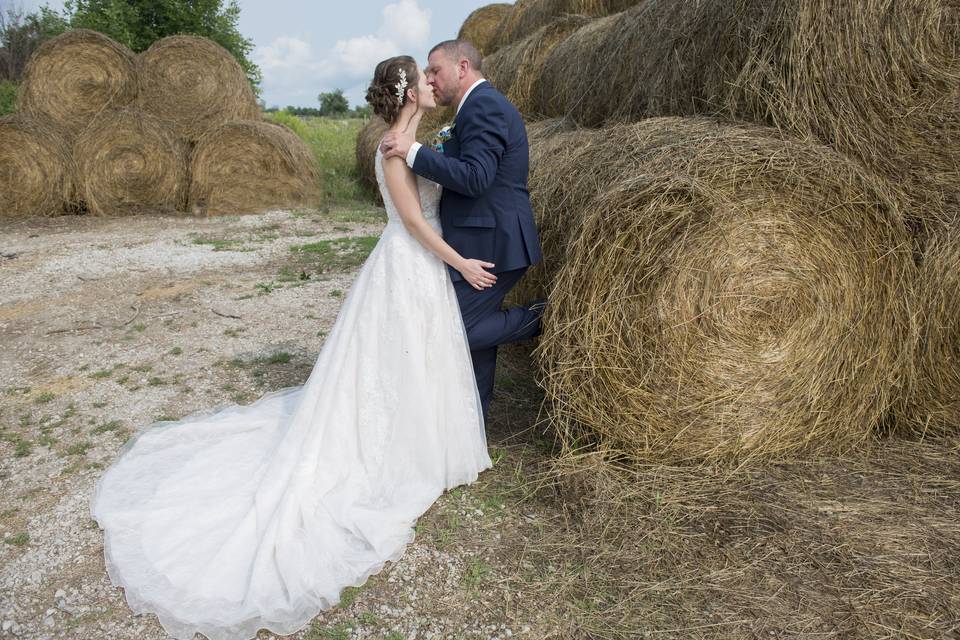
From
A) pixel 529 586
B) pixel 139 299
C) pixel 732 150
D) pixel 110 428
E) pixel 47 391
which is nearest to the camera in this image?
pixel 529 586

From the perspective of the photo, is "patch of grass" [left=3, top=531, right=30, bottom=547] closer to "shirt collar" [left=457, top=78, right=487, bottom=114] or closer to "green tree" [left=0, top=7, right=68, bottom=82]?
"shirt collar" [left=457, top=78, right=487, bottom=114]

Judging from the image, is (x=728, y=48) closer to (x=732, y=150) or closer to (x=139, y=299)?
(x=732, y=150)

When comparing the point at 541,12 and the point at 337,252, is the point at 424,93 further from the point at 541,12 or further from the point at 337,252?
the point at 541,12

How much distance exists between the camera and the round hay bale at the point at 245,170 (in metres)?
10.7

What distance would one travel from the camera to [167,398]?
420 centimetres

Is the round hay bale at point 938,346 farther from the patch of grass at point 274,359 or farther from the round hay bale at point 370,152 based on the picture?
the round hay bale at point 370,152

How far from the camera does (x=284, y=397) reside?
12.7ft

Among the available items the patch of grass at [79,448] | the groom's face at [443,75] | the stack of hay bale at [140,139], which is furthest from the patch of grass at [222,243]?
the groom's face at [443,75]

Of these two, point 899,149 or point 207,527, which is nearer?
point 207,527

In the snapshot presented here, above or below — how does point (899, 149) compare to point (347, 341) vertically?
above

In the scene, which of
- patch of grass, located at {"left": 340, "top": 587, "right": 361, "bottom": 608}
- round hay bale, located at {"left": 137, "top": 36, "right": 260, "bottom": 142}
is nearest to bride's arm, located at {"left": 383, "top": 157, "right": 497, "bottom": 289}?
patch of grass, located at {"left": 340, "top": 587, "right": 361, "bottom": 608}

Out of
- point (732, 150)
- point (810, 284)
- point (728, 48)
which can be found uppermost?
point (728, 48)

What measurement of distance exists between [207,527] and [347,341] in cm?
96

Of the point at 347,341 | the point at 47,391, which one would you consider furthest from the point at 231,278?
the point at 347,341
